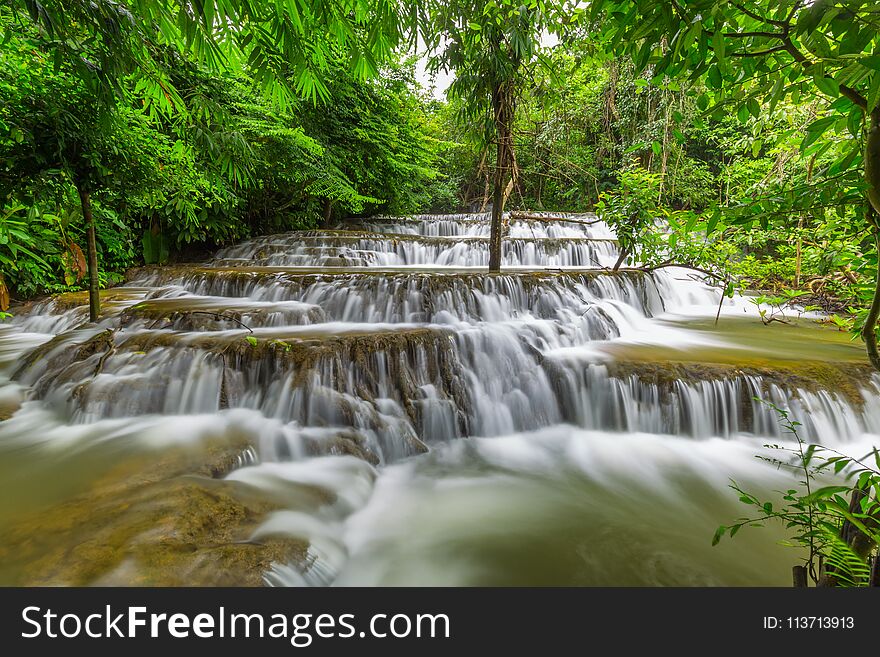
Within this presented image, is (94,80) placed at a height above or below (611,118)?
below

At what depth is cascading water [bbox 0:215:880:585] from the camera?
8.25 feet

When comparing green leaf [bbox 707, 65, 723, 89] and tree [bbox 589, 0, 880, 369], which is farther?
green leaf [bbox 707, 65, 723, 89]

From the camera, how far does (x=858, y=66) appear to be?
0.84 metres

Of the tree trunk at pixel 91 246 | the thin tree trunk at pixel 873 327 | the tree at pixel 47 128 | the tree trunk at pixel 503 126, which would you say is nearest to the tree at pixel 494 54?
the tree trunk at pixel 503 126

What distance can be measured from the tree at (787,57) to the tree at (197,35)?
1.84 m

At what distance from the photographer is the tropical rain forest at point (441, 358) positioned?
1.32 m

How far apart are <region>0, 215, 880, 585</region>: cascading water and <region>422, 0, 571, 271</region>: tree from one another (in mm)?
2093

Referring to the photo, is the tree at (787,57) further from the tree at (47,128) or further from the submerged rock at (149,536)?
the tree at (47,128)

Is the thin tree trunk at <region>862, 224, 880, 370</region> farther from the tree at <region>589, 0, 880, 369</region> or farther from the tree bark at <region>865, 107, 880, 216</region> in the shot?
the tree bark at <region>865, 107, 880, 216</region>

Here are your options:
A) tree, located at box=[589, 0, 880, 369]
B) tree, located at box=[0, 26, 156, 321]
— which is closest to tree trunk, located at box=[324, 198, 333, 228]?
tree, located at box=[0, 26, 156, 321]

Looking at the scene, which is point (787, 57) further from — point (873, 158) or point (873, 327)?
point (873, 327)
